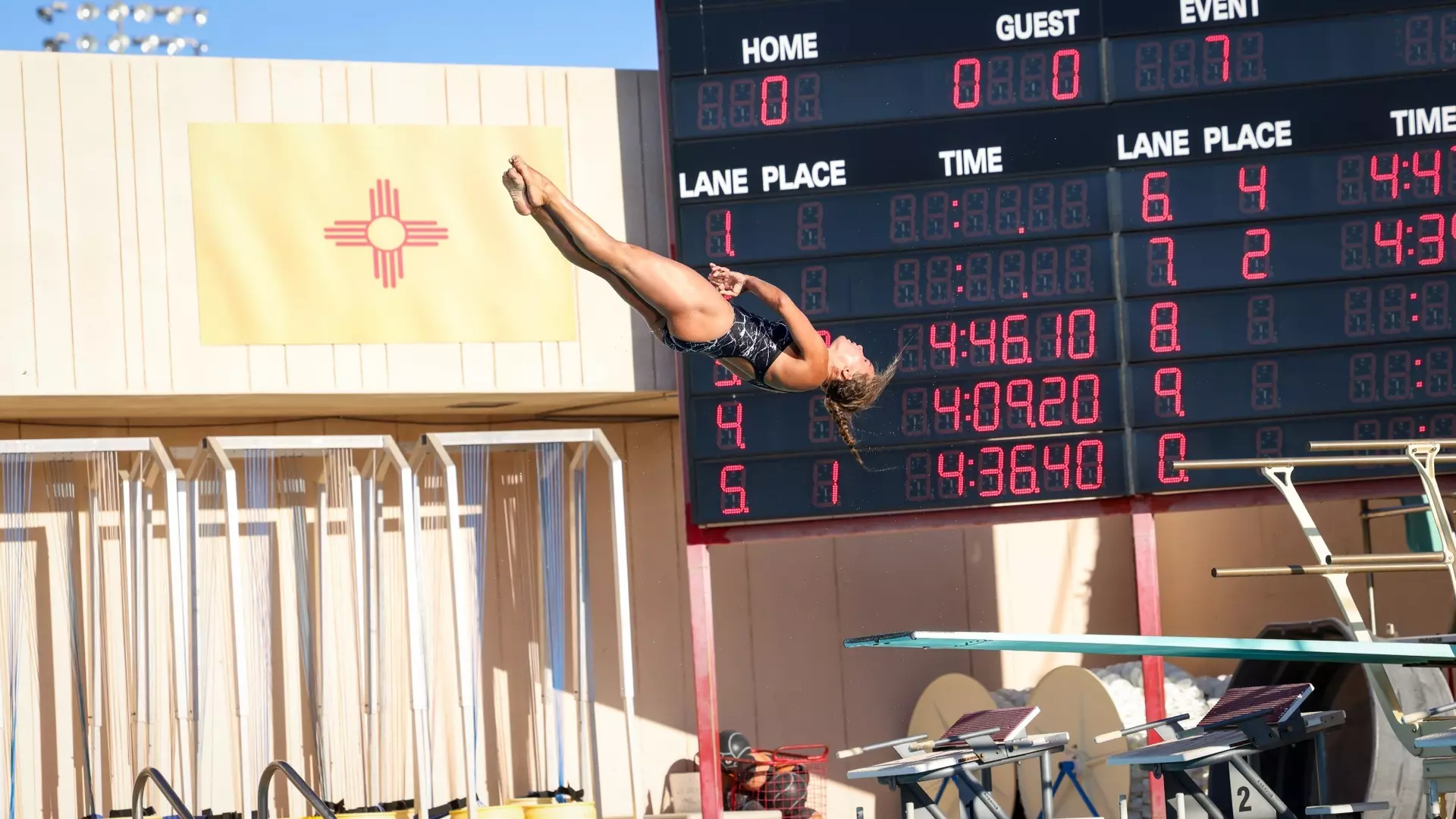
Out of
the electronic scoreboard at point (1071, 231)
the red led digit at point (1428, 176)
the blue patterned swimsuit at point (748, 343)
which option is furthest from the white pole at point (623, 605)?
the red led digit at point (1428, 176)

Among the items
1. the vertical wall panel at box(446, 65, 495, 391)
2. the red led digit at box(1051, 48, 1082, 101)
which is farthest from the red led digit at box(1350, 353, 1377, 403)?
the vertical wall panel at box(446, 65, 495, 391)

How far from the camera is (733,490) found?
24.2 ft

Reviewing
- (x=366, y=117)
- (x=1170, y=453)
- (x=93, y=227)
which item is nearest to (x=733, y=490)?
(x=1170, y=453)

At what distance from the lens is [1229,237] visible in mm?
7230

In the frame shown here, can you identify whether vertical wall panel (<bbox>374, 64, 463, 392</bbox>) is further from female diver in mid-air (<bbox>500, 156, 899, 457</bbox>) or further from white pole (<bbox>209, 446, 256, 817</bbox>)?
female diver in mid-air (<bbox>500, 156, 899, 457</bbox>)

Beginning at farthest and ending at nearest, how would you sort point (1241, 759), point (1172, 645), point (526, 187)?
point (1241, 759) → point (526, 187) → point (1172, 645)

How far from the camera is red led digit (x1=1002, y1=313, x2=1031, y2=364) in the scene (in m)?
7.25

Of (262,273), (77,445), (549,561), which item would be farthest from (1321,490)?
(77,445)

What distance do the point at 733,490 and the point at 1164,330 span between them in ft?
6.39

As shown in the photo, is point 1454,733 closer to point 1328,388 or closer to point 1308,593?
point 1328,388

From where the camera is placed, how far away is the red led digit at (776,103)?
7.37m

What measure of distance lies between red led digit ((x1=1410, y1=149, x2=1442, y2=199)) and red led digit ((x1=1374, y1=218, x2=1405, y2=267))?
0.15 meters

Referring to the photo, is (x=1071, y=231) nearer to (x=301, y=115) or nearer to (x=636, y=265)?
(x=636, y=265)

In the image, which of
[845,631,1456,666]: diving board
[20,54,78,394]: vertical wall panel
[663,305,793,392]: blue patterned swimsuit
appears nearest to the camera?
[845,631,1456,666]: diving board
